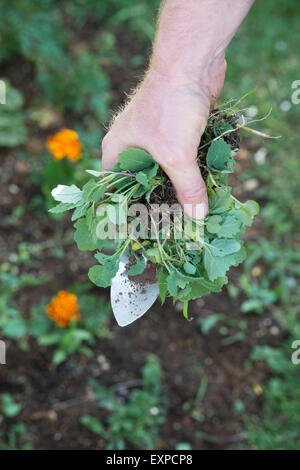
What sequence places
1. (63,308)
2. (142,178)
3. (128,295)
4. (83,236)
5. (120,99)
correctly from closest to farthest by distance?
(142,178) < (83,236) < (128,295) < (63,308) < (120,99)

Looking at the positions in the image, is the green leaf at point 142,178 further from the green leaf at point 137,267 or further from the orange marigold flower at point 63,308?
the orange marigold flower at point 63,308

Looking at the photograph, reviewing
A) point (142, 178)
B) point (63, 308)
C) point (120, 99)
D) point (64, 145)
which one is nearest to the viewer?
point (142, 178)

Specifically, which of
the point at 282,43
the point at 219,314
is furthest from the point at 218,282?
the point at 282,43

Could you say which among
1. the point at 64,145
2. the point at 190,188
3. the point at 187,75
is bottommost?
the point at 190,188

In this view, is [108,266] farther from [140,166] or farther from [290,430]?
[290,430]

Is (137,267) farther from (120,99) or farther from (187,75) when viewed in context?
(120,99)

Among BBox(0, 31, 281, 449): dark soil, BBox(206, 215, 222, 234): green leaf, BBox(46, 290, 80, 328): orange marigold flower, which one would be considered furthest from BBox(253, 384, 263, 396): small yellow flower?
BBox(206, 215, 222, 234): green leaf

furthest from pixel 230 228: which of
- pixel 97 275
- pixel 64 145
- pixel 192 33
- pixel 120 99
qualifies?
pixel 120 99

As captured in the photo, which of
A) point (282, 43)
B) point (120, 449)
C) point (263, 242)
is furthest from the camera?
point (282, 43)
